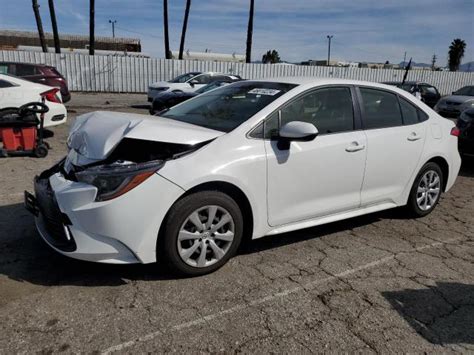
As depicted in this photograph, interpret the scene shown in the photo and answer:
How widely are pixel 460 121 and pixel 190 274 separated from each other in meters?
7.24

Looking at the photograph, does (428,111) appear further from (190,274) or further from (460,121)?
(460,121)

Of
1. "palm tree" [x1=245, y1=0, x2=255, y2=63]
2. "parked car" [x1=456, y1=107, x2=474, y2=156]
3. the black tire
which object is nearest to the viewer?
the black tire

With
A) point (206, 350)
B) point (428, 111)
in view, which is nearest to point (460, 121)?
point (428, 111)

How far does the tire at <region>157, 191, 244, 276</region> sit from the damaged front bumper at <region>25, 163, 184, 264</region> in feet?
0.30

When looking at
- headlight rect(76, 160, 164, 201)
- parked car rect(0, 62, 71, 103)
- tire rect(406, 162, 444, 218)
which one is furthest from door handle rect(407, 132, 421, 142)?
parked car rect(0, 62, 71, 103)

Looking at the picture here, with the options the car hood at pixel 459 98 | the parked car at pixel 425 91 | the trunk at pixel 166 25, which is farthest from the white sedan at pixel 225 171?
the trunk at pixel 166 25

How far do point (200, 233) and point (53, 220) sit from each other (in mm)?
1083

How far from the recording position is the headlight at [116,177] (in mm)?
2934

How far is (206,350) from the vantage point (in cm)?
250

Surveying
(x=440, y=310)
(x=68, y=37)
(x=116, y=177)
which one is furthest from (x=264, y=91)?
(x=68, y=37)

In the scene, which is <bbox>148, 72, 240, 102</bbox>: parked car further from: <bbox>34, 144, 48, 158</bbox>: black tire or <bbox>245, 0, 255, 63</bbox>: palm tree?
<bbox>245, 0, 255, 63</bbox>: palm tree

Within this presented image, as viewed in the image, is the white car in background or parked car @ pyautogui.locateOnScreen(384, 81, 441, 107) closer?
the white car in background

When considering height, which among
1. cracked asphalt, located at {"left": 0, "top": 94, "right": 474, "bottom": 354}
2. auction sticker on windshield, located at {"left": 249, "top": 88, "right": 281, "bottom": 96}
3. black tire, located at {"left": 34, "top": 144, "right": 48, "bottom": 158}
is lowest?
black tire, located at {"left": 34, "top": 144, "right": 48, "bottom": 158}

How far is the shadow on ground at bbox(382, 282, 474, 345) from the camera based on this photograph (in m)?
2.75
